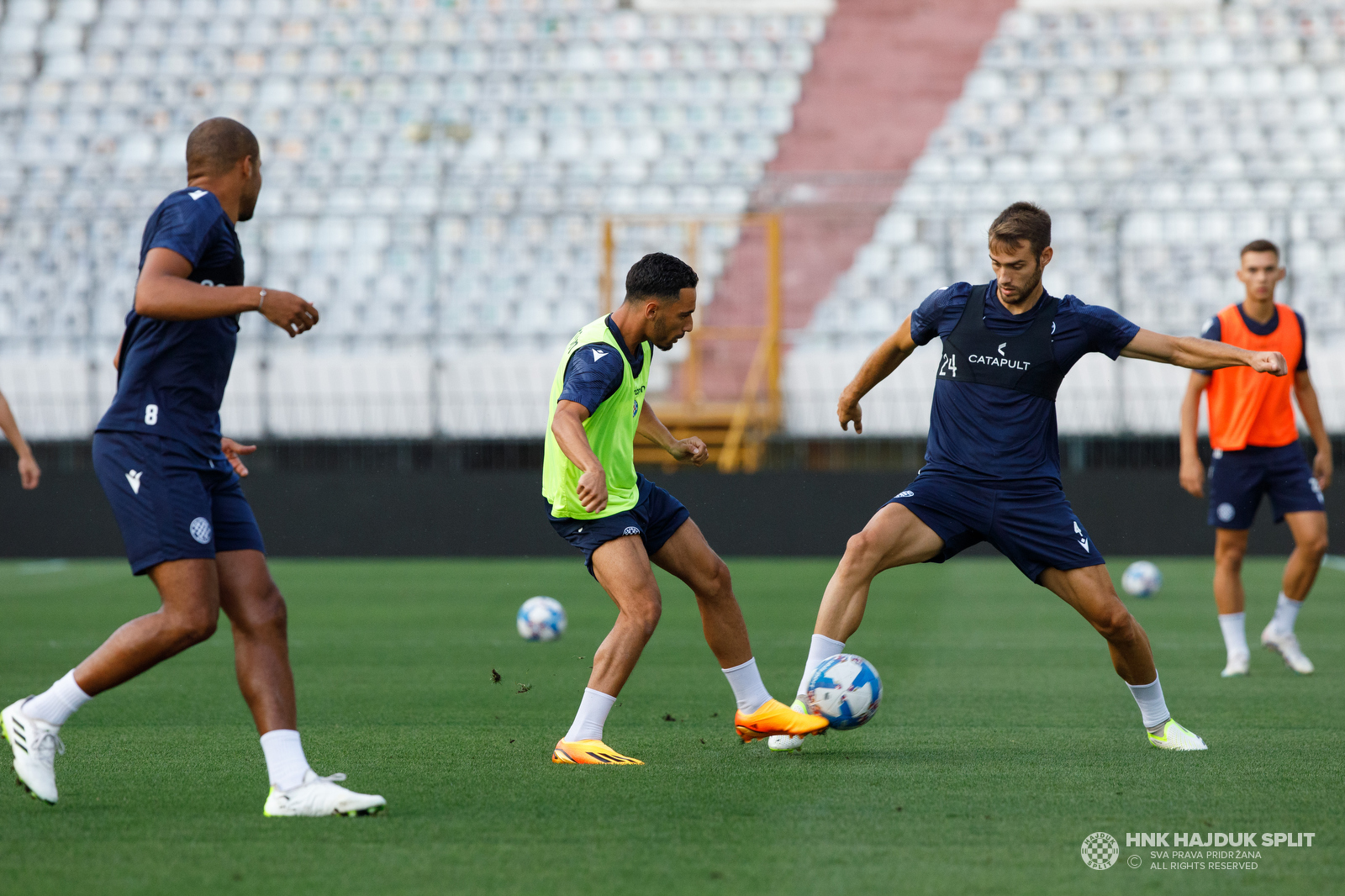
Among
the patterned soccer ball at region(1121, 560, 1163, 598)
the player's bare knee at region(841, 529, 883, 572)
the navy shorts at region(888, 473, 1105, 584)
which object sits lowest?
the patterned soccer ball at region(1121, 560, 1163, 598)

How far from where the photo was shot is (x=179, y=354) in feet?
14.0

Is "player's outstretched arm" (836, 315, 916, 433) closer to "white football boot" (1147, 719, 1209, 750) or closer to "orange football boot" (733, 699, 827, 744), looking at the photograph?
"orange football boot" (733, 699, 827, 744)

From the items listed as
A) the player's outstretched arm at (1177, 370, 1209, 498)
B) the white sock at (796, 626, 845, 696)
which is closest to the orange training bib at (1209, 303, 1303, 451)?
the player's outstretched arm at (1177, 370, 1209, 498)

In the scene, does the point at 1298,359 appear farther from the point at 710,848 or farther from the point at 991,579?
the point at 991,579

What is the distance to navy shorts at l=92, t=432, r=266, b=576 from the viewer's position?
418 centimetres

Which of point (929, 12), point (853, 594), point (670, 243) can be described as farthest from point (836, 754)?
point (929, 12)

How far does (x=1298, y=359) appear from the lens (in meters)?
7.81

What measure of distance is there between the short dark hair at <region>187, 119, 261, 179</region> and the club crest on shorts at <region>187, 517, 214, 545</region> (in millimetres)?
1016

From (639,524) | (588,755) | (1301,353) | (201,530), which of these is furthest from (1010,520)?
(1301,353)

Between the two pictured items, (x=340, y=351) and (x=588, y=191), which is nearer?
(x=340, y=351)

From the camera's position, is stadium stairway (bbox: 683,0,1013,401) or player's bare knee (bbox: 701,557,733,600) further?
stadium stairway (bbox: 683,0,1013,401)

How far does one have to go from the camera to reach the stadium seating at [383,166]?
60.4ft

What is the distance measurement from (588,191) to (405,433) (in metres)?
5.46

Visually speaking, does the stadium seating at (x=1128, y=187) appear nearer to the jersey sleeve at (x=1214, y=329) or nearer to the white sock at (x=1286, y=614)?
the white sock at (x=1286, y=614)
